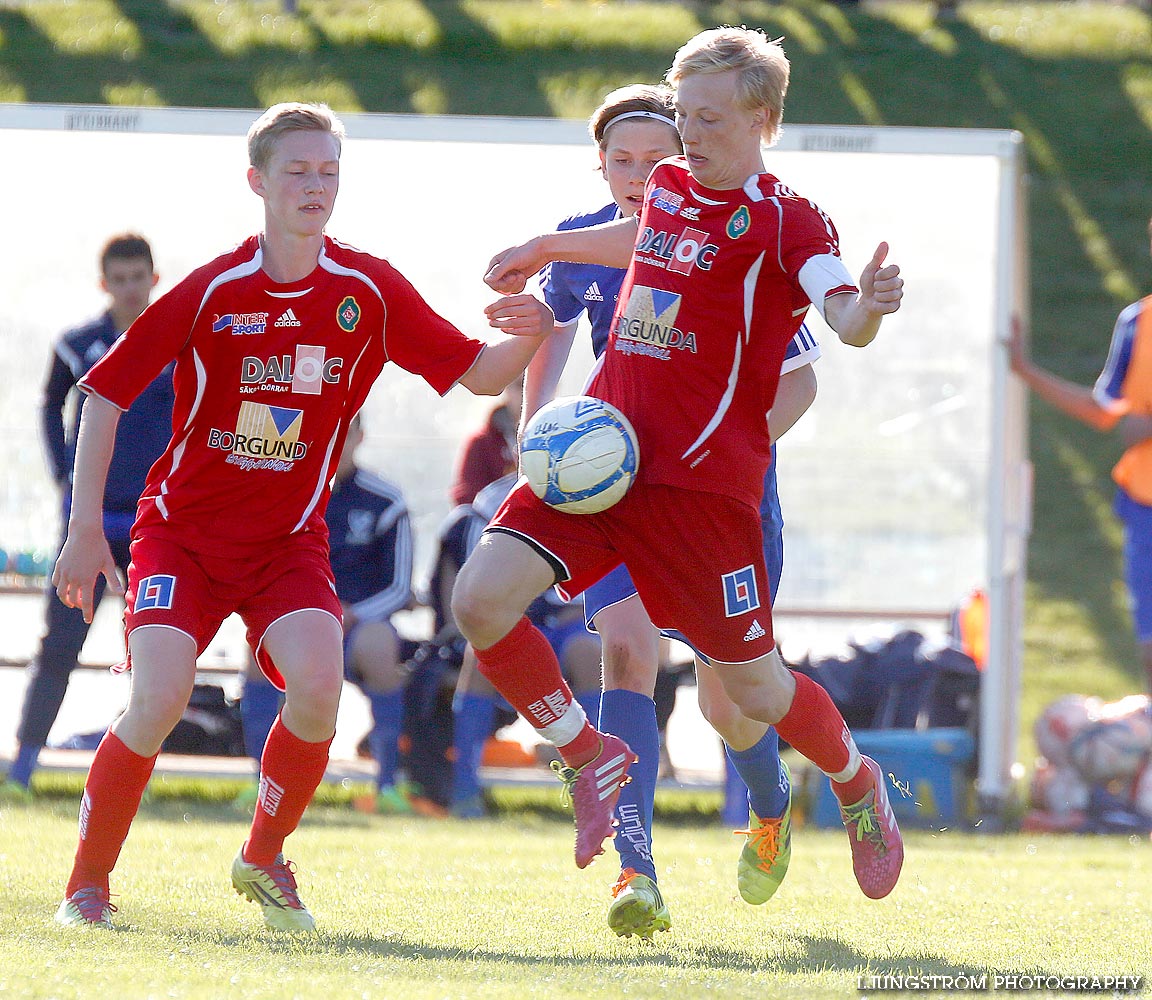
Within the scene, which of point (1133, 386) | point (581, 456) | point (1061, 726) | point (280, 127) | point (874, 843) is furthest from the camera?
point (1133, 386)

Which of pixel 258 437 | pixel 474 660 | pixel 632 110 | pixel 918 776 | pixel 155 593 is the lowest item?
pixel 918 776

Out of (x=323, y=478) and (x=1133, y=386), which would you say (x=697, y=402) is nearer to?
(x=323, y=478)

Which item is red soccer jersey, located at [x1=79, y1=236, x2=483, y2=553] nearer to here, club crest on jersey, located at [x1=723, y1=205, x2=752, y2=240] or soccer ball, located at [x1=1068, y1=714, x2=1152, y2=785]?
club crest on jersey, located at [x1=723, y1=205, x2=752, y2=240]

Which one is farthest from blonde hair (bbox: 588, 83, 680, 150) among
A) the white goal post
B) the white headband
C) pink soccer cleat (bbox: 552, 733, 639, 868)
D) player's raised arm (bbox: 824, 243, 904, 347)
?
the white goal post

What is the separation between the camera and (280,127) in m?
4.27

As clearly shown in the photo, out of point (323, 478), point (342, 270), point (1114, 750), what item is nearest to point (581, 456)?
point (323, 478)

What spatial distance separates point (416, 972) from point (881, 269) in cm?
169

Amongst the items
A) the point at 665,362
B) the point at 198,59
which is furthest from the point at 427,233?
the point at 198,59

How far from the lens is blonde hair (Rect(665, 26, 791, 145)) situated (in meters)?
3.95

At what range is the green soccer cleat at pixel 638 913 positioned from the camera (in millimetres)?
4047

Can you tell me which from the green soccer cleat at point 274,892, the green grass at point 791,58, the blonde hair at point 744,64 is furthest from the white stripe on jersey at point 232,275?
the green grass at point 791,58

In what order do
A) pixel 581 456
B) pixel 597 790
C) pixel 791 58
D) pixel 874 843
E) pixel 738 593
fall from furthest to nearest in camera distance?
1. pixel 791 58
2. pixel 874 843
3. pixel 597 790
4. pixel 738 593
5. pixel 581 456

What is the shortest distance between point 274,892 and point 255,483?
973mm

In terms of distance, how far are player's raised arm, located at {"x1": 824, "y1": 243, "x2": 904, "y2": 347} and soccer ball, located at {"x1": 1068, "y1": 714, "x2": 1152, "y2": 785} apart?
445cm
